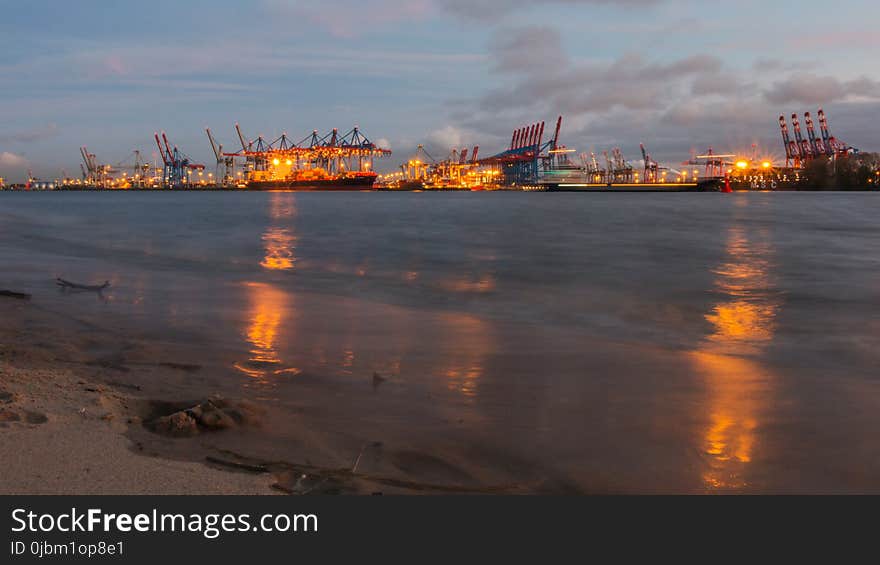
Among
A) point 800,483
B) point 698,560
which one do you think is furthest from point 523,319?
point 698,560

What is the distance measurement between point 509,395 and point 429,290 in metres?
6.60

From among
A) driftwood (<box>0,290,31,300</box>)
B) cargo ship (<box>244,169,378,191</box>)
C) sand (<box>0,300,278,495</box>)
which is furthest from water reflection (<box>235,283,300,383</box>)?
cargo ship (<box>244,169,378,191</box>)

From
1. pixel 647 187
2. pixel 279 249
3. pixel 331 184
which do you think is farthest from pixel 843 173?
pixel 279 249

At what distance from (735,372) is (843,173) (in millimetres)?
117567

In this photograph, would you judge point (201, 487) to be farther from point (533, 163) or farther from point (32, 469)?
point (533, 163)

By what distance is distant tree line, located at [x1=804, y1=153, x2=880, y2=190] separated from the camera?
103750 mm

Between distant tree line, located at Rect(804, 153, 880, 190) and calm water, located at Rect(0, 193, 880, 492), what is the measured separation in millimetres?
102999

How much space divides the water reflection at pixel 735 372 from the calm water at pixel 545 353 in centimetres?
2

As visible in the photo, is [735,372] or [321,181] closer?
[735,372]

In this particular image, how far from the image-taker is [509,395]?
4.97m

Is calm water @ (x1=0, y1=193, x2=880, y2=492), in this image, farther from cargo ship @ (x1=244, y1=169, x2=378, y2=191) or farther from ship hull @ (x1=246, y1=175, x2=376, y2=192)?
cargo ship @ (x1=244, y1=169, x2=378, y2=191)

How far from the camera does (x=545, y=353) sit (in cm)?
646

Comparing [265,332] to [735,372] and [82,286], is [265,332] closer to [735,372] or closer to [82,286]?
[735,372]

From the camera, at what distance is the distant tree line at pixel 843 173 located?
104m
